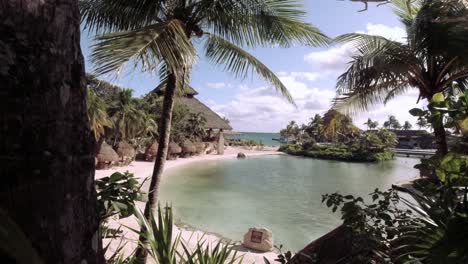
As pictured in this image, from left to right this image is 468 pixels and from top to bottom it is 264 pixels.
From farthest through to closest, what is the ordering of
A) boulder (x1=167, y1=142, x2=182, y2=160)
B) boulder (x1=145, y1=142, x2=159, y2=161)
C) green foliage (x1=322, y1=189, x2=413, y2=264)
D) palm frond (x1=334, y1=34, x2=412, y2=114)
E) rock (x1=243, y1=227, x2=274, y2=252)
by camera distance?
boulder (x1=167, y1=142, x2=182, y2=160), boulder (x1=145, y1=142, x2=159, y2=161), rock (x1=243, y1=227, x2=274, y2=252), palm frond (x1=334, y1=34, x2=412, y2=114), green foliage (x1=322, y1=189, x2=413, y2=264)

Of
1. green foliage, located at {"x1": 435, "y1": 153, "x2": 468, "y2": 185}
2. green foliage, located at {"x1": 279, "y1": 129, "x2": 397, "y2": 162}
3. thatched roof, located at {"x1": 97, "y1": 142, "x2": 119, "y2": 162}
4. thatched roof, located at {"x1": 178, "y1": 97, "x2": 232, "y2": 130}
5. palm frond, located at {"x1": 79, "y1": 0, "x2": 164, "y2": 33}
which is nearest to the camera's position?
green foliage, located at {"x1": 435, "y1": 153, "x2": 468, "y2": 185}

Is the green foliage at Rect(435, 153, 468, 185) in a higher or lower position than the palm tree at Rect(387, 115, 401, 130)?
lower

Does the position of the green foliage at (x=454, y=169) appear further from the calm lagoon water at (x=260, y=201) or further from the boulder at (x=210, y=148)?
the boulder at (x=210, y=148)

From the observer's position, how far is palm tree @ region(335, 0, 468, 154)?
4613 mm

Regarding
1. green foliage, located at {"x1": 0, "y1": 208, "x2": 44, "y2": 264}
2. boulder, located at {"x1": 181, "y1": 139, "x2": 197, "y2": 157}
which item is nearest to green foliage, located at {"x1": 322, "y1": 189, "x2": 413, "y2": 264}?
green foliage, located at {"x1": 0, "y1": 208, "x2": 44, "y2": 264}

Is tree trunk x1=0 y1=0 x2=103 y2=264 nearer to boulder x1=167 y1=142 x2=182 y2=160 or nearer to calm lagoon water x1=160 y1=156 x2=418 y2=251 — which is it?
calm lagoon water x1=160 y1=156 x2=418 y2=251

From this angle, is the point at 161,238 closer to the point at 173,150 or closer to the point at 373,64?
the point at 373,64

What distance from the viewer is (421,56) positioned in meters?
5.39

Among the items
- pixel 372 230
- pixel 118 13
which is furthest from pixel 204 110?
pixel 372 230

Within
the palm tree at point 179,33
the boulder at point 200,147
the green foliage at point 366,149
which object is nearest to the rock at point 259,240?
the palm tree at point 179,33

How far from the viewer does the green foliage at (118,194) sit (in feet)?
5.39

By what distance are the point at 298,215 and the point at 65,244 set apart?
10.00 metres

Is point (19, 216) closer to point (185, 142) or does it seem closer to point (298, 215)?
point (298, 215)

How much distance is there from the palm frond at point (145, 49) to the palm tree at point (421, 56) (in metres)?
A: 3.60
